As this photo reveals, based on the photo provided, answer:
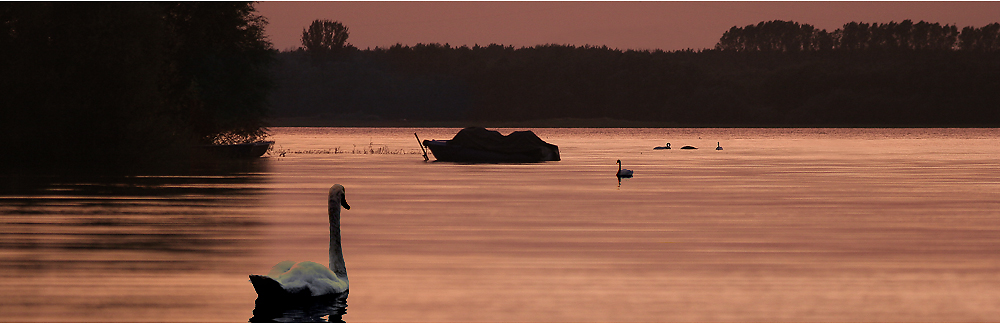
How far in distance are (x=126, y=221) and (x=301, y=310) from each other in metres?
11.4

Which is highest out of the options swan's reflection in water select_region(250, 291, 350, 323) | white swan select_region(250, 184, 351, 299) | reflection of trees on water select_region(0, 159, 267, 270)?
white swan select_region(250, 184, 351, 299)

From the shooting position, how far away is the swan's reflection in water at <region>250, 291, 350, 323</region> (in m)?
12.4

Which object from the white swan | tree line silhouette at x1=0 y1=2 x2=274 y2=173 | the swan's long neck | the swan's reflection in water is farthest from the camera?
tree line silhouette at x1=0 y1=2 x2=274 y2=173

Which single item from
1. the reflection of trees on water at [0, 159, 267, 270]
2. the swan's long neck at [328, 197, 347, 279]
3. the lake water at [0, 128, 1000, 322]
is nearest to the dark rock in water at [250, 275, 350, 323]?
the lake water at [0, 128, 1000, 322]

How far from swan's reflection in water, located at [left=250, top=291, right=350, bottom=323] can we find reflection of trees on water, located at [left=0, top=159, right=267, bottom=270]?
11.7 ft

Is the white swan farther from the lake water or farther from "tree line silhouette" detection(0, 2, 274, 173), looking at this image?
"tree line silhouette" detection(0, 2, 274, 173)

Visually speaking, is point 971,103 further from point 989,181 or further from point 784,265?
point 784,265

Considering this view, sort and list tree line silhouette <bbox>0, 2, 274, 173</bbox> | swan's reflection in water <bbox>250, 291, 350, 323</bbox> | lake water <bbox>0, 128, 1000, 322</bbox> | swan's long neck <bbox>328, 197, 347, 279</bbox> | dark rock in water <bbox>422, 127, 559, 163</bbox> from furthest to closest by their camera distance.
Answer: dark rock in water <bbox>422, 127, 559, 163</bbox> → tree line silhouette <bbox>0, 2, 274, 173</bbox> → swan's long neck <bbox>328, 197, 347, 279</bbox> → lake water <bbox>0, 128, 1000, 322</bbox> → swan's reflection in water <bbox>250, 291, 350, 323</bbox>

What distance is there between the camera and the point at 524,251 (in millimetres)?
18188

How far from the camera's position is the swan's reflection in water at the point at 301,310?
12398mm

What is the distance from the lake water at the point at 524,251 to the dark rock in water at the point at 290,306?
229mm

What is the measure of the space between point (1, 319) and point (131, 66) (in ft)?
115

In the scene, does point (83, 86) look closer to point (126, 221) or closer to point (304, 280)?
point (126, 221)

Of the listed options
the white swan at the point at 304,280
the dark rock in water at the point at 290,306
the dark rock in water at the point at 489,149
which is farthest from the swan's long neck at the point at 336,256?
the dark rock in water at the point at 489,149
